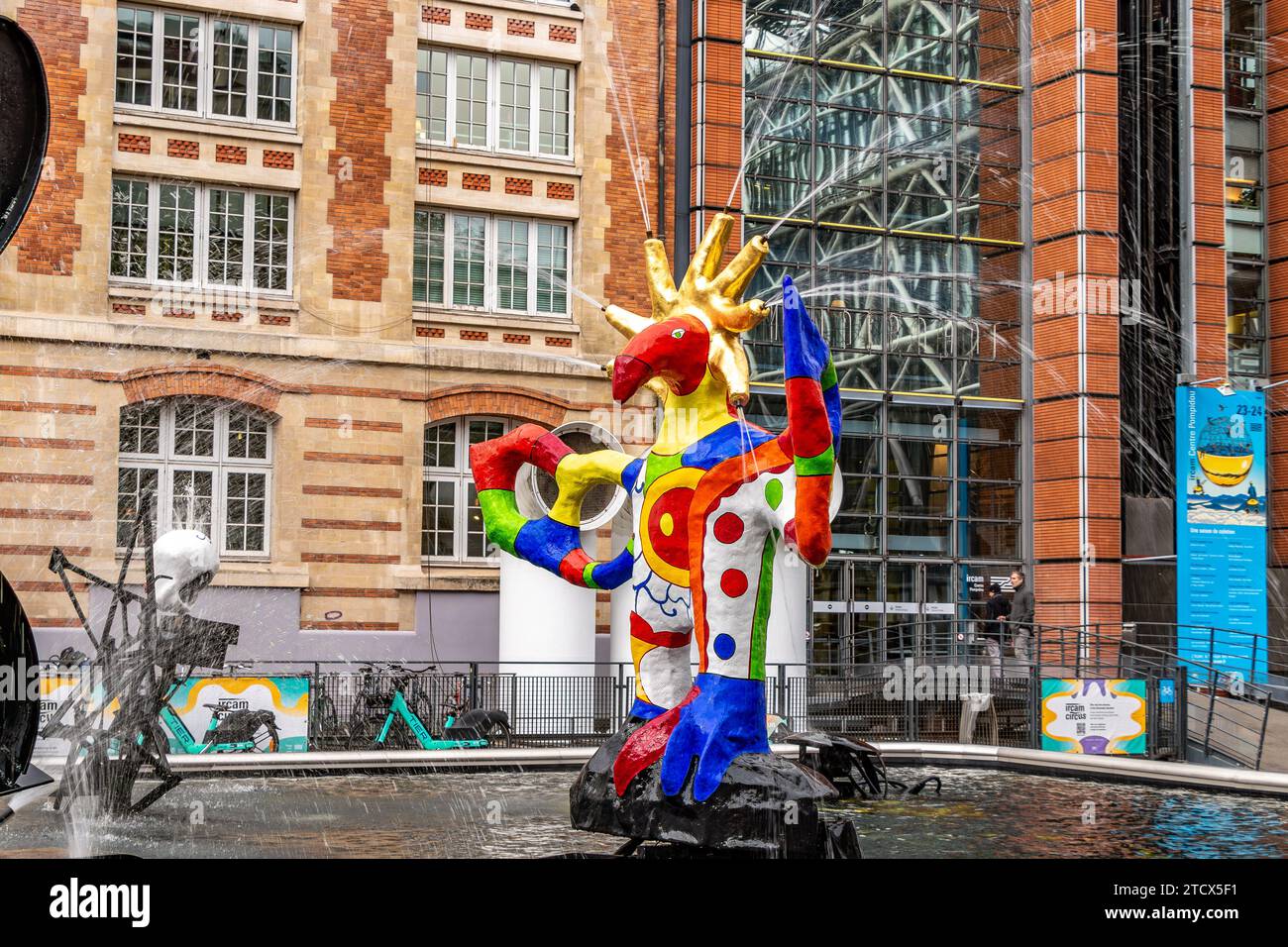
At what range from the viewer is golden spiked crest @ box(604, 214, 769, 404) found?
899 centimetres

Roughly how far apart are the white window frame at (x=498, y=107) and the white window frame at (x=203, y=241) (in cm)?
268

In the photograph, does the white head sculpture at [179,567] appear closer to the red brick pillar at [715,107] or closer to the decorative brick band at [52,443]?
the decorative brick band at [52,443]

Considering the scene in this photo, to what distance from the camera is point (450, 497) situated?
2241 centimetres

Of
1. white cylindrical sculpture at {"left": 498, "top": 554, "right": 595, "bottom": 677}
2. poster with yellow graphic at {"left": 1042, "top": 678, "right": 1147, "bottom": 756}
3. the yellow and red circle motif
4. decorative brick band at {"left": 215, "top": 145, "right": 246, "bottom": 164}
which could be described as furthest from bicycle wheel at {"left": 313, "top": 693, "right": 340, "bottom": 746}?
decorative brick band at {"left": 215, "top": 145, "right": 246, "bottom": 164}

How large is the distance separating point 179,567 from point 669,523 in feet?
12.7

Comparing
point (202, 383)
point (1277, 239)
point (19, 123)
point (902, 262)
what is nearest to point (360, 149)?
point (202, 383)

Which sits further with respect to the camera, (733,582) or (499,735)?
(499,735)

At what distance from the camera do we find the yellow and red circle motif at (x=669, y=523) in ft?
29.0

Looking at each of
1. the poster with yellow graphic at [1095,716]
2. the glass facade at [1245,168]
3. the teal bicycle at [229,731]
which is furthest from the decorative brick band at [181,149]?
the glass facade at [1245,168]

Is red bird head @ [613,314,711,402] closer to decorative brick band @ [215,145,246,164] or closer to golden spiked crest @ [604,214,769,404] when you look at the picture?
golden spiked crest @ [604,214,769,404]

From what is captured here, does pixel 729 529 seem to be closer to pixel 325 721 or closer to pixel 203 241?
pixel 325 721

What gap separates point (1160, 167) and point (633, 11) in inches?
429

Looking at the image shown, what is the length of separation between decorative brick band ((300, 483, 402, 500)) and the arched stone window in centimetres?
49
